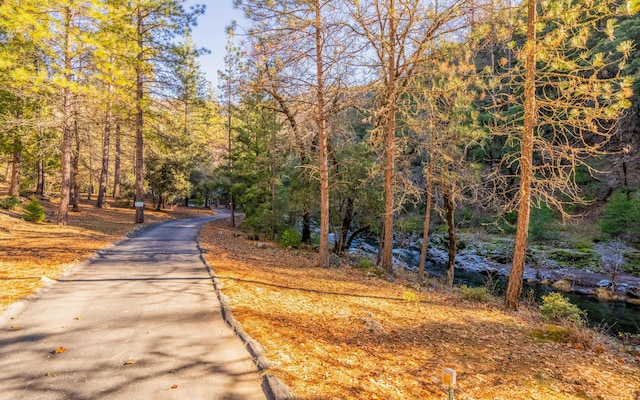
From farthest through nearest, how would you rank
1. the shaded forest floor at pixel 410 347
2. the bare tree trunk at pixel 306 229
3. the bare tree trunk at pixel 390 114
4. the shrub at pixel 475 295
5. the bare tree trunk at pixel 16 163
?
the bare tree trunk at pixel 306 229 < the bare tree trunk at pixel 16 163 < the bare tree trunk at pixel 390 114 < the shrub at pixel 475 295 < the shaded forest floor at pixel 410 347

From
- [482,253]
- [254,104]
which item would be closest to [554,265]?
[482,253]

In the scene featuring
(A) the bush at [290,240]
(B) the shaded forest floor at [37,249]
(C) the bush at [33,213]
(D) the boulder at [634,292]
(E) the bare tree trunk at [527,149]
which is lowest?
(D) the boulder at [634,292]

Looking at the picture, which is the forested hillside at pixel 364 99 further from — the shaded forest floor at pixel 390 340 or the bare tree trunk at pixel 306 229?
the shaded forest floor at pixel 390 340

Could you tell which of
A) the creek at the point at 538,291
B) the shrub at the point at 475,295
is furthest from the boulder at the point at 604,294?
the shrub at the point at 475,295

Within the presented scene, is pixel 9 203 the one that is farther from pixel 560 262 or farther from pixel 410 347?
pixel 560 262

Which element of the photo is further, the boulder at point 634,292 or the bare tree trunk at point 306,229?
the bare tree trunk at point 306,229

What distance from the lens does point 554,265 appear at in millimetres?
21875

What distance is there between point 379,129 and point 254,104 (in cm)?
1010

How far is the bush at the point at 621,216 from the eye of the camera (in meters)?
22.1

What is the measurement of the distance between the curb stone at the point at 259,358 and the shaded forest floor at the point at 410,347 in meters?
0.12

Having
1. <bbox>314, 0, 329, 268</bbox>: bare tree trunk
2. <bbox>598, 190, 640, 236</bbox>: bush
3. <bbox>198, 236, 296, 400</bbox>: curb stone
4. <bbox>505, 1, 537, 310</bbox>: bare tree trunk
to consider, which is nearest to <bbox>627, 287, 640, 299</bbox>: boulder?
<bbox>598, 190, 640, 236</bbox>: bush

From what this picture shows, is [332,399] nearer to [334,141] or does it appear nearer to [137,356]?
[137,356]

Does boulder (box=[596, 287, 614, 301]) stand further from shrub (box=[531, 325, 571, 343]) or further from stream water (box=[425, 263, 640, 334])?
shrub (box=[531, 325, 571, 343])

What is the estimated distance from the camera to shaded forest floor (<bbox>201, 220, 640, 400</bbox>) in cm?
381
